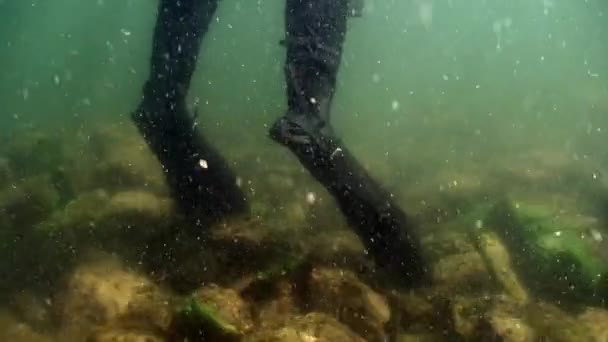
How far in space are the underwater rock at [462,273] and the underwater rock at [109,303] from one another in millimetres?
1984

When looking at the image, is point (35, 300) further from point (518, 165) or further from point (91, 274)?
point (518, 165)

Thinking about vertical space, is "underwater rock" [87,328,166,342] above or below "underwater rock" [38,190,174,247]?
below

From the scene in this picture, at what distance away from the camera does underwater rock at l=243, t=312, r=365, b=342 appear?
109 inches

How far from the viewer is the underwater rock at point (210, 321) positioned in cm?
293

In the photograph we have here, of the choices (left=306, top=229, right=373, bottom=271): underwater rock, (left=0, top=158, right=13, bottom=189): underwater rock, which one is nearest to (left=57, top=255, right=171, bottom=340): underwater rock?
(left=306, top=229, right=373, bottom=271): underwater rock

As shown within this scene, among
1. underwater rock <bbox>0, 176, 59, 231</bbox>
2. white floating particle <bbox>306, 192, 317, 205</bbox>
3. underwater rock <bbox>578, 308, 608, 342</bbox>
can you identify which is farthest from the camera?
white floating particle <bbox>306, 192, 317, 205</bbox>

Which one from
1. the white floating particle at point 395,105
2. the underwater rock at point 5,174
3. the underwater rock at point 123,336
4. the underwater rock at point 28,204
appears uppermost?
the white floating particle at point 395,105

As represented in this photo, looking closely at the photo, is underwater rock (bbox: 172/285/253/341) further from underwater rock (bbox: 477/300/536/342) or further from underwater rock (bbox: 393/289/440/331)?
underwater rock (bbox: 477/300/536/342)

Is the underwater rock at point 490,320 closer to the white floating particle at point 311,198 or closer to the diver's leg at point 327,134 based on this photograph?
the diver's leg at point 327,134

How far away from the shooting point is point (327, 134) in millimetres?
3779

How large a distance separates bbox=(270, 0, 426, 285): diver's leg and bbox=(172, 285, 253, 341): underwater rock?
1.16m

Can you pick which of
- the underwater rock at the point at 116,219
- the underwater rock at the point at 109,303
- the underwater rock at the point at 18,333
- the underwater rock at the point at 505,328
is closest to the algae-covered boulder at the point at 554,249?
the underwater rock at the point at 505,328

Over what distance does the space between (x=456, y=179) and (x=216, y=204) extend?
4680 mm

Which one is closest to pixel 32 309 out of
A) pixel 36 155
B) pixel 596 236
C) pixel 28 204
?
pixel 28 204
